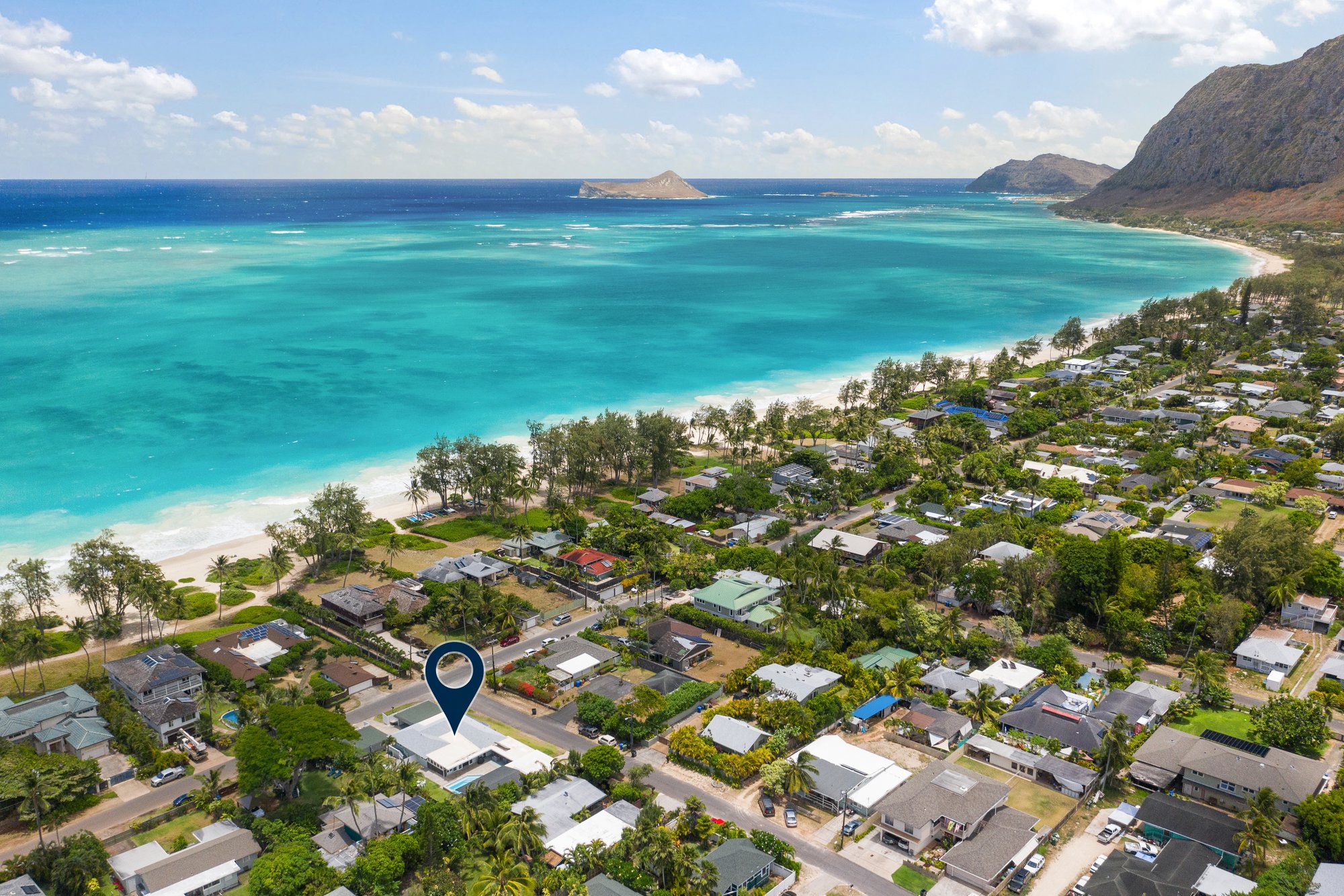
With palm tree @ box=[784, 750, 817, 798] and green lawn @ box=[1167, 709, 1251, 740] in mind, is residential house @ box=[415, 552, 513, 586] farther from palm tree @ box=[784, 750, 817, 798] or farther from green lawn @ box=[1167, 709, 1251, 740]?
green lawn @ box=[1167, 709, 1251, 740]

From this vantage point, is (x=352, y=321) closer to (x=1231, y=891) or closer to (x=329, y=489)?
(x=329, y=489)

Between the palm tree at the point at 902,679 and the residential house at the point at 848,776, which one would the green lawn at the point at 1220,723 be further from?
the residential house at the point at 848,776

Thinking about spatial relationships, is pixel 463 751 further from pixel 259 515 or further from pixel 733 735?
pixel 259 515

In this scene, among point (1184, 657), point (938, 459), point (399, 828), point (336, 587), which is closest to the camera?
point (399, 828)

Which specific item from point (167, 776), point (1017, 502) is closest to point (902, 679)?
point (1017, 502)

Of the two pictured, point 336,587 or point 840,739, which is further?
point 336,587

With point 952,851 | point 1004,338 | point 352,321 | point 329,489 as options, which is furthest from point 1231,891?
point 352,321

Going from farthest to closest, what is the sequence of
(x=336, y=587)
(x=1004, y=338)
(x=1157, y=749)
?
(x=1004, y=338) < (x=336, y=587) < (x=1157, y=749)
